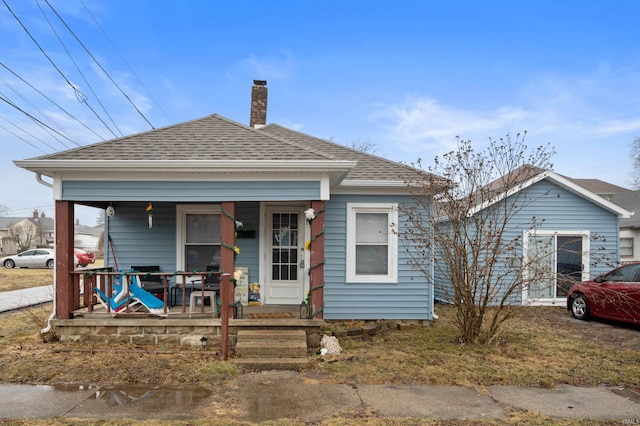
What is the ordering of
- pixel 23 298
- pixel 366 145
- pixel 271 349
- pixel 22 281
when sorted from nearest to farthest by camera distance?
1. pixel 271 349
2. pixel 23 298
3. pixel 22 281
4. pixel 366 145

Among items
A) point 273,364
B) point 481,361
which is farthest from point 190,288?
point 481,361

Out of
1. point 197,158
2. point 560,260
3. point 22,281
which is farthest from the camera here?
point 22,281

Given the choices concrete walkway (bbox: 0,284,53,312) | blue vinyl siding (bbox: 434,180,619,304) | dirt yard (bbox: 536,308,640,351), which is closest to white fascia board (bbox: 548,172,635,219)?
blue vinyl siding (bbox: 434,180,619,304)

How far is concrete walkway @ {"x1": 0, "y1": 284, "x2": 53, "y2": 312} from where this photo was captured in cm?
1152

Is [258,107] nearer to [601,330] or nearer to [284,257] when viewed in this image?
[284,257]

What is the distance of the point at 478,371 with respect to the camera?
5734 mm

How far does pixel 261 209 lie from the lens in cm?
847

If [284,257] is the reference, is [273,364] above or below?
below

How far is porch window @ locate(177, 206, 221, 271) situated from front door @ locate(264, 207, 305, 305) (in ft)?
3.56

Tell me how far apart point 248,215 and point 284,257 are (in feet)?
3.74

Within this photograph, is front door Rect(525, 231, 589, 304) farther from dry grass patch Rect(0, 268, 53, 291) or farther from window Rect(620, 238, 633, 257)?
dry grass patch Rect(0, 268, 53, 291)

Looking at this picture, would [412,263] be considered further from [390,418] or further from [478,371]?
[390,418]

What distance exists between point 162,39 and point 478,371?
45.7ft

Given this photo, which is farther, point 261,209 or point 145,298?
point 261,209
